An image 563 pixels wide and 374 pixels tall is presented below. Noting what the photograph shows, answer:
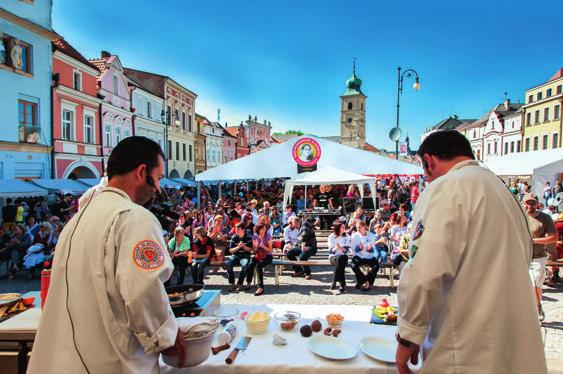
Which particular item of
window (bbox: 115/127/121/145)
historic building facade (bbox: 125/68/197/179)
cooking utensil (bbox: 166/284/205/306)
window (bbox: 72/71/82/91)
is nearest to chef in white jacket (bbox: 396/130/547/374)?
cooking utensil (bbox: 166/284/205/306)

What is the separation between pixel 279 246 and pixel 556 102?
141 feet

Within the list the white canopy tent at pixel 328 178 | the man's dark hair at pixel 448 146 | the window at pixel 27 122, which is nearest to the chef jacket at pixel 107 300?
the man's dark hair at pixel 448 146

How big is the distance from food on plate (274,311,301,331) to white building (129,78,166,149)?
1102 inches

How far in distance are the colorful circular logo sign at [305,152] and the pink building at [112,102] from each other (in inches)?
599

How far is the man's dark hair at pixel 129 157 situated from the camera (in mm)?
1807

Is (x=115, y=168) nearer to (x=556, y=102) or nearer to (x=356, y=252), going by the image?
(x=356, y=252)

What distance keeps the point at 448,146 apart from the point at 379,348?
1479 mm

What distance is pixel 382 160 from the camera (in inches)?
497

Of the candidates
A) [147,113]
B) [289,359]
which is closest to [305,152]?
[289,359]

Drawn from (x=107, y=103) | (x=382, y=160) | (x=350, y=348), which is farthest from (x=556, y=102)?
(x=350, y=348)

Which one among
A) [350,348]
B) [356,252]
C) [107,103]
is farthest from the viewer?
[107,103]

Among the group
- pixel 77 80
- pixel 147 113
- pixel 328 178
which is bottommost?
pixel 328 178

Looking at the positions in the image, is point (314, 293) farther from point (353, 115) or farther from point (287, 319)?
point (353, 115)

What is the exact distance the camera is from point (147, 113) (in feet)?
98.4
